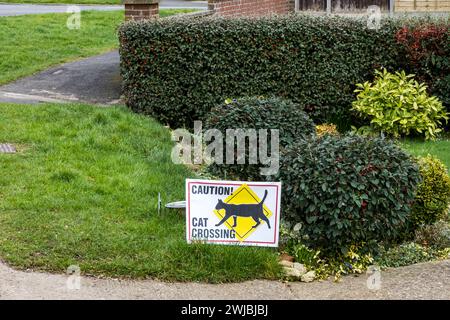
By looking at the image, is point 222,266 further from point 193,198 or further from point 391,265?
point 391,265

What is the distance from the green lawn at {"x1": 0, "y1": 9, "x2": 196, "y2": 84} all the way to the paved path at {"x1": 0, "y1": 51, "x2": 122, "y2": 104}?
368 mm

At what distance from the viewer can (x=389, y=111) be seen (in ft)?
39.4

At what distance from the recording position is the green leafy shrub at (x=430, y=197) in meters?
7.81

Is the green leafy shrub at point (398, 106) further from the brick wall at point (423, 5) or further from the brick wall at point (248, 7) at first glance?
the brick wall at point (423, 5)

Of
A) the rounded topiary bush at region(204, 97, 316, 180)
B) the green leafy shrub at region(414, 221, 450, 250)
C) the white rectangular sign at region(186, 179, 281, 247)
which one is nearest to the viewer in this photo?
the white rectangular sign at region(186, 179, 281, 247)

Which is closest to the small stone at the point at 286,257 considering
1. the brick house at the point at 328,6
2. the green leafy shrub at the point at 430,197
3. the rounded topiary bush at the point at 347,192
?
the rounded topiary bush at the point at 347,192

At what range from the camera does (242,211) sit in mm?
6898

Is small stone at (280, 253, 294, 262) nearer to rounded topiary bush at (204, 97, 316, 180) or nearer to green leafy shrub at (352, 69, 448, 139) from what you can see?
rounded topiary bush at (204, 97, 316, 180)

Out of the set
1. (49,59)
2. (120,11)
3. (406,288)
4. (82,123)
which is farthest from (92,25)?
(406,288)

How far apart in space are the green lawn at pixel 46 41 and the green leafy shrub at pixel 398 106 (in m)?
5.69

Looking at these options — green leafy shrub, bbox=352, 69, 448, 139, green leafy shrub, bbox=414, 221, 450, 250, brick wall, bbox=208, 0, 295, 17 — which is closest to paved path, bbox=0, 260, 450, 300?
green leafy shrub, bbox=414, 221, 450, 250

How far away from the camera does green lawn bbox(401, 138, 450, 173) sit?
35.9 ft

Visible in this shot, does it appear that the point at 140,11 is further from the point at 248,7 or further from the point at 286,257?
the point at 286,257

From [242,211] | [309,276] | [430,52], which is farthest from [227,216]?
[430,52]
